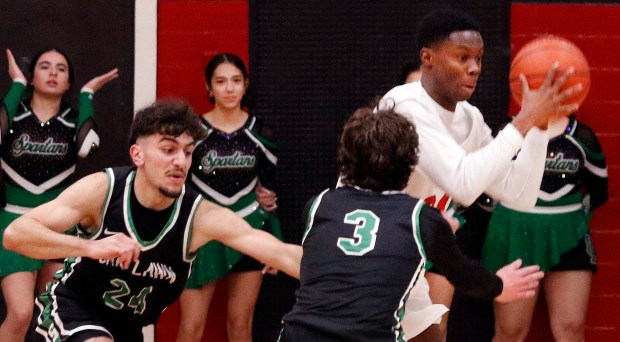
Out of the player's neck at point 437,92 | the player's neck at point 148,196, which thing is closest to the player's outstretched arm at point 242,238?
the player's neck at point 148,196

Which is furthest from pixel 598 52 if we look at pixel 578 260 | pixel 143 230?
pixel 143 230

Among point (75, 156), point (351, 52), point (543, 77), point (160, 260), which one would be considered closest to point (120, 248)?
point (160, 260)

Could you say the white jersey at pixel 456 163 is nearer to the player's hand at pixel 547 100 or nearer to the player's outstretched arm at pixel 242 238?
the player's hand at pixel 547 100

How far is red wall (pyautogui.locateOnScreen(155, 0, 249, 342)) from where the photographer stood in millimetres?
6797

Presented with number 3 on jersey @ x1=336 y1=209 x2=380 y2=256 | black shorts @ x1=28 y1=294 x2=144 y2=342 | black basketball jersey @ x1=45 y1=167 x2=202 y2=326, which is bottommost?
black shorts @ x1=28 y1=294 x2=144 y2=342

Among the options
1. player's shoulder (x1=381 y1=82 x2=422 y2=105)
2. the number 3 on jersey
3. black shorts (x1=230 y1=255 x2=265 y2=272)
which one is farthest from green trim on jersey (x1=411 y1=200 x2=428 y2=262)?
black shorts (x1=230 y1=255 x2=265 y2=272)

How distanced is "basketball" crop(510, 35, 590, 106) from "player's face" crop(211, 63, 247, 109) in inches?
95.6

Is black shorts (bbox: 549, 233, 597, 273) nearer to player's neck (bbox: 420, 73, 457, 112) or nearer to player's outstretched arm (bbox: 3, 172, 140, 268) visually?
player's neck (bbox: 420, 73, 457, 112)

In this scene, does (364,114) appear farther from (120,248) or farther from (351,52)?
(351,52)

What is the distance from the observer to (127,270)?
4.28m

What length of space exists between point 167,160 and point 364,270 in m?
1.24

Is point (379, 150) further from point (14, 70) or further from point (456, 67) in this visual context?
point (14, 70)

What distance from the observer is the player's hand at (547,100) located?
3732mm

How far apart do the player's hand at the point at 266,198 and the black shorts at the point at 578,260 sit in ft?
5.45
